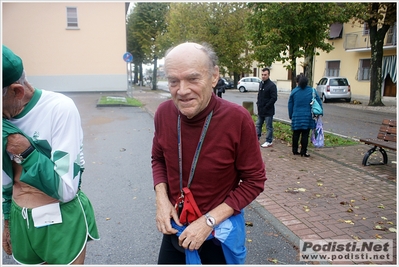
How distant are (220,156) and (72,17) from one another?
26604mm

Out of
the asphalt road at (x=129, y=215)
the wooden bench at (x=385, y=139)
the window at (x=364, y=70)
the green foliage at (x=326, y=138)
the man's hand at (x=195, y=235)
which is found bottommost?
the asphalt road at (x=129, y=215)

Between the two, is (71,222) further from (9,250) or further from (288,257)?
(288,257)

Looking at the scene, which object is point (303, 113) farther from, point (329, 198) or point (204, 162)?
point (204, 162)

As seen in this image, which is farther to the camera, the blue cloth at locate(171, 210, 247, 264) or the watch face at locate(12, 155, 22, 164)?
the blue cloth at locate(171, 210, 247, 264)

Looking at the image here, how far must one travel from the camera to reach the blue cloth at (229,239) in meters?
1.70

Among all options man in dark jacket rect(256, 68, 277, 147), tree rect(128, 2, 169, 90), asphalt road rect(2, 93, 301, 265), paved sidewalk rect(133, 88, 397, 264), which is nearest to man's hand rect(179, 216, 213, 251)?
asphalt road rect(2, 93, 301, 265)

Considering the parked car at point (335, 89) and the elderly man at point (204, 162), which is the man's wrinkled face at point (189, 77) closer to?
the elderly man at point (204, 162)

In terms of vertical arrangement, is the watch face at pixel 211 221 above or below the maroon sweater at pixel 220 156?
below

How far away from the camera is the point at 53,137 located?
160 cm

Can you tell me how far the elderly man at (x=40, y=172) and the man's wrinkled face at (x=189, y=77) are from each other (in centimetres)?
55

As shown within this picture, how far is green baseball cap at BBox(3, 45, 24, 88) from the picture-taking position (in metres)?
1.42

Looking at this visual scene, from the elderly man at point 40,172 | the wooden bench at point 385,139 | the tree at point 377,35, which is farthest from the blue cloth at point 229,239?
the tree at point 377,35

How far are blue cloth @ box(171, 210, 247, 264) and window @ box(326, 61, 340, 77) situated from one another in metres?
30.4

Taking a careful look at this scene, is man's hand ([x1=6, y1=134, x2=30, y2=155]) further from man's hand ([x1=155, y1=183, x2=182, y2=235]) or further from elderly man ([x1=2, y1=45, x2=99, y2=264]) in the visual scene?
man's hand ([x1=155, y1=183, x2=182, y2=235])
